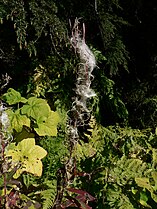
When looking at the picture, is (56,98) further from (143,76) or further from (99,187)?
(99,187)

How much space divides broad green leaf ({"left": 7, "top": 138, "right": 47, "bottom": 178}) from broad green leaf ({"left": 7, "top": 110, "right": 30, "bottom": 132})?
0.71 feet

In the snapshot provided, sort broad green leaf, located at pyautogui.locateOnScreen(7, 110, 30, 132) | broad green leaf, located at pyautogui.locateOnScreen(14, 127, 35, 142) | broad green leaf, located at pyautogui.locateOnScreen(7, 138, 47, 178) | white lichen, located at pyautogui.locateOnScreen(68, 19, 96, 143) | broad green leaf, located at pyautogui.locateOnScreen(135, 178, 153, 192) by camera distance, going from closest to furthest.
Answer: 1. white lichen, located at pyautogui.locateOnScreen(68, 19, 96, 143)
2. broad green leaf, located at pyautogui.locateOnScreen(135, 178, 153, 192)
3. broad green leaf, located at pyautogui.locateOnScreen(7, 138, 47, 178)
4. broad green leaf, located at pyautogui.locateOnScreen(7, 110, 30, 132)
5. broad green leaf, located at pyautogui.locateOnScreen(14, 127, 35, 142)

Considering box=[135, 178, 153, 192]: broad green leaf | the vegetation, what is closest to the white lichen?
the vegetation

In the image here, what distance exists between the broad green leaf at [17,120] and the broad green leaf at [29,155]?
0.71 ft

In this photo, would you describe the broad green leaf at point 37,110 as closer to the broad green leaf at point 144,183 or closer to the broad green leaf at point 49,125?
the broad green leaf at point 49,125

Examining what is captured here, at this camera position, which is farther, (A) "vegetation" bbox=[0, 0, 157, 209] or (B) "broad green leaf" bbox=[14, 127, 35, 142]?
(B) "broad green leaf" bbox=[14, 127, 35, 142]

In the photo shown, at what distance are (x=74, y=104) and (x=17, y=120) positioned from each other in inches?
35.1

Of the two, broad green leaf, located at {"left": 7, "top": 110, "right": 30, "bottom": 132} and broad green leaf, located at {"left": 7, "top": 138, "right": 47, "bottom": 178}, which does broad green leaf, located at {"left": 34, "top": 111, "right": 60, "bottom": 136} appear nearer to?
broad green leaf, located at {"left": 7, "top": 110, "right": 30, "bottom": 132}

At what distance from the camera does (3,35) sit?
323 cm

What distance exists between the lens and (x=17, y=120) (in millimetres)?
2812

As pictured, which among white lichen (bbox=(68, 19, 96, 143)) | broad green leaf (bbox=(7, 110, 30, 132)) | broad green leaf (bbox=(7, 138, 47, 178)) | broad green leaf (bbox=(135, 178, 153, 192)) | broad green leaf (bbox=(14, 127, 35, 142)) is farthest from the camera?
broad green leaf (bbox=(14, 127, 35, 142))

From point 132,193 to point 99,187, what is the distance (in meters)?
0.18

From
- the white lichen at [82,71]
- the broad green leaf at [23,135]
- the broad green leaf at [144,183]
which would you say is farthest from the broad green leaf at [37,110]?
the white lichen at [82,71]

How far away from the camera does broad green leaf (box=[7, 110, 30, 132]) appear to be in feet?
9.16
